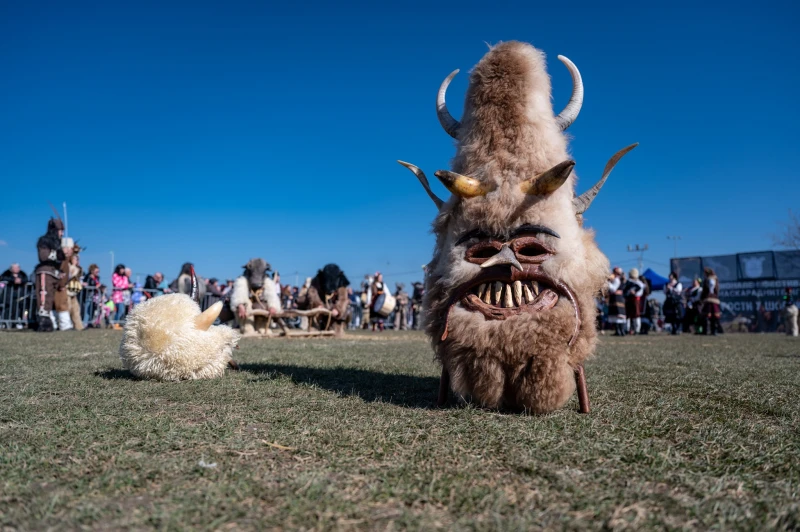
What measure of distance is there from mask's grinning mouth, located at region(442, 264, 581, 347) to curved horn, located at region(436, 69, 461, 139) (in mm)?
1268

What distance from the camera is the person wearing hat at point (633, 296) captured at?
15773 mm

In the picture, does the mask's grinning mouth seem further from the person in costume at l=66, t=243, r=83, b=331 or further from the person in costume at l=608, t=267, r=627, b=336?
the person in costume at l=66, t=243, r=83, b=331

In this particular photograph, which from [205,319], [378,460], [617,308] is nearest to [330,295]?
[617,308]

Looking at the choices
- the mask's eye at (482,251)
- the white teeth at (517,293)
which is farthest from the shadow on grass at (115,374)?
the white teeth at (517,293)

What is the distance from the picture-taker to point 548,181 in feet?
11.3

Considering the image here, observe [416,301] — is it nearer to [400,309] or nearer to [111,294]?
[400,309]

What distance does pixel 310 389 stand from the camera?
14.0 feet

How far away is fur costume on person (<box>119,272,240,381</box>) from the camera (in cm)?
457

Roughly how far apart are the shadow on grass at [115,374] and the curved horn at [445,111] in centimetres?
340

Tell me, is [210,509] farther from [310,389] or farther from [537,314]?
[310,389]

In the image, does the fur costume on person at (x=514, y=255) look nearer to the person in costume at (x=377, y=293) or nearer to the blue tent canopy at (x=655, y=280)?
the person in costume at (x=377, y=293)

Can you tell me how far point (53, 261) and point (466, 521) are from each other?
14.4m

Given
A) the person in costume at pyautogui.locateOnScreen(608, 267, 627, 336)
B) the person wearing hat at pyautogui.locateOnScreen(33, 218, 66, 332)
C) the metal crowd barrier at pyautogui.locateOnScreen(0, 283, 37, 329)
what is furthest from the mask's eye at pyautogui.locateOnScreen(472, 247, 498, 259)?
the metal crowd barrier at pyautogui.locateOnScreen(0, 283, 37, 329)

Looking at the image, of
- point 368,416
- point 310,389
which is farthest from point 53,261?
point 368,416
